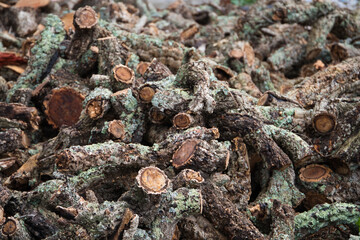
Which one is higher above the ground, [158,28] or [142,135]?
[142,135]

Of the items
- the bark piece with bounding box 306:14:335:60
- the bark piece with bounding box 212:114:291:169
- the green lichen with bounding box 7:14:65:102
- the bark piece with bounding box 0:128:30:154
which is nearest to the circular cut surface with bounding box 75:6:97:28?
the green lichen with bounding box 7:14:65:102

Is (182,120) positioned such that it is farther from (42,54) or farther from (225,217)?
(42,54)

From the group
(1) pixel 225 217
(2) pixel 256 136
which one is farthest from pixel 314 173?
(1) pixel 225 217

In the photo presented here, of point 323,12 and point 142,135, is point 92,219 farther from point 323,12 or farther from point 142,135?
point 323,12

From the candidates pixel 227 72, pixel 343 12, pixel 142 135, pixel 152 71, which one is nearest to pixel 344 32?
pixel 343 12

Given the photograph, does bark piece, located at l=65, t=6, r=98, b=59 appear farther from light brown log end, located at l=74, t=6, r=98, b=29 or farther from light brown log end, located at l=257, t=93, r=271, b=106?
light brown log end, located at l=257, t=93, r=271, b=106
